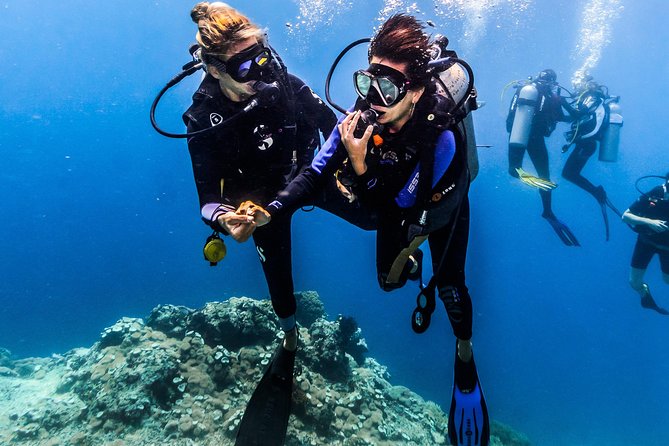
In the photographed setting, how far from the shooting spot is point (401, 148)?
9.50 feet

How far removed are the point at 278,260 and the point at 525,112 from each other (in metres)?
9.51

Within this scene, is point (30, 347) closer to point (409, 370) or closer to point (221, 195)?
point (409, 370)

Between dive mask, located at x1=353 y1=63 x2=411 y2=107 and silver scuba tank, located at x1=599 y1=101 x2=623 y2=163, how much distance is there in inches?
466

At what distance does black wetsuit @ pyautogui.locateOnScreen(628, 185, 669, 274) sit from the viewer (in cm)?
972

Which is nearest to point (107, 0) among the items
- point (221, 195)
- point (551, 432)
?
point (221, 195)

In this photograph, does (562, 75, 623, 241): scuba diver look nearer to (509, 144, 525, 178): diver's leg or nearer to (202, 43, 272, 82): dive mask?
(509, 144, 525, 178): diver's leg

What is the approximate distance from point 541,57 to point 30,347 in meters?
50.4

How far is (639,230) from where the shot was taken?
35.2 ft

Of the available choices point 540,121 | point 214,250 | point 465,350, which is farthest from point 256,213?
point 540,121

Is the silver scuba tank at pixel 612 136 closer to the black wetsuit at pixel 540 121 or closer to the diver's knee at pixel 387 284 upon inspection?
the black wetsuit at pixel 540 121

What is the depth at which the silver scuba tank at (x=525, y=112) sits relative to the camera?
411 inches

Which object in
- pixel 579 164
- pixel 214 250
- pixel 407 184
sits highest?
pixel 579 164

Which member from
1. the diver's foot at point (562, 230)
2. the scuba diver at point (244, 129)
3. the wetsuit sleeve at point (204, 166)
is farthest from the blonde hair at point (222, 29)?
the diver's foot at point (562, 230)

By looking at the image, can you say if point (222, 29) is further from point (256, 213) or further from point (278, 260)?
point (278, 260)
